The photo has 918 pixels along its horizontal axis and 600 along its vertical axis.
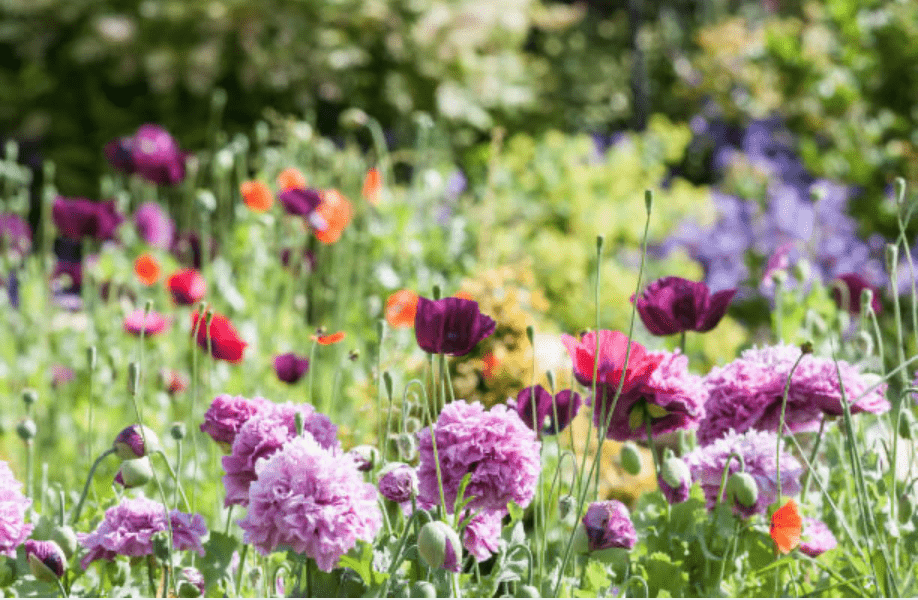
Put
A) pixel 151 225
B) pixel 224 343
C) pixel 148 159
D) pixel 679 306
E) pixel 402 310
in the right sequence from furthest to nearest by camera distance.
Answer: pixel 151 225 → pixel 148 159 → pixel 402 310 → pixel 224 343 → pixel 679 306

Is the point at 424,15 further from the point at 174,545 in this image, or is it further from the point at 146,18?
the point at 174,545

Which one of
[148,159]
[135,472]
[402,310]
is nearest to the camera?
[135,472]

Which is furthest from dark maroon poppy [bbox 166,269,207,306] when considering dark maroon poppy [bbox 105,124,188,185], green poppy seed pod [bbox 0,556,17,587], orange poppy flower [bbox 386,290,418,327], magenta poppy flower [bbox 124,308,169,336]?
green poppy seed pod [bbox 0,556,17,587]

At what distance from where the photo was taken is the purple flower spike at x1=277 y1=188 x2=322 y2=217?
232 centimetres

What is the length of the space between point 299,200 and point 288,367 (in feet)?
1.83

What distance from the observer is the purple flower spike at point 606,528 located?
1.15m

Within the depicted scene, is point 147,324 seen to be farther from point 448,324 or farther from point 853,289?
point 853,289

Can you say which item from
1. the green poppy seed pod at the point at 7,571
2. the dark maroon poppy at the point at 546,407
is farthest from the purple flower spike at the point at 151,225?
the dark maroon poppy at the point at 546,407

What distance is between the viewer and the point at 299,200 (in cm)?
232

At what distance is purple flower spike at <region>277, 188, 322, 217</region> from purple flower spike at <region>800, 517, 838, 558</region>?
1.33 m

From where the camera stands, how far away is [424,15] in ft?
15.8

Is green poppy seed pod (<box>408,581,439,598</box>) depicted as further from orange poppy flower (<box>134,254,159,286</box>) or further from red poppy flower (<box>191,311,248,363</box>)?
orange poppy flower (<box>134,254,159,286</box>)

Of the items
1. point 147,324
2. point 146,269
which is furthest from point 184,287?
point 146,269

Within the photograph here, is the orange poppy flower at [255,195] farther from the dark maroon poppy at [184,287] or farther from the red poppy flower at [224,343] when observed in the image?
the red poppy flower at [224,343]
